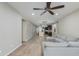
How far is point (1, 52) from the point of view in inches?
134

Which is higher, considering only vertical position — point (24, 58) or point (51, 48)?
point (24, 58)

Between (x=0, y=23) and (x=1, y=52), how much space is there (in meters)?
0.84

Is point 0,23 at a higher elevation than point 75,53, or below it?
higher

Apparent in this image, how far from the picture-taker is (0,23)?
130 inches

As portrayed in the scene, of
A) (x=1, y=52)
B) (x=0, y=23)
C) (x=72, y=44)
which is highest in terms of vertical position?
(x=0, y=23)

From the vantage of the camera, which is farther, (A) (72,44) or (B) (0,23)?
(B) (0,23)

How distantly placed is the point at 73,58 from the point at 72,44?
2.11 m

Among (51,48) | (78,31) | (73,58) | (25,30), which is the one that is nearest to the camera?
(73,58)

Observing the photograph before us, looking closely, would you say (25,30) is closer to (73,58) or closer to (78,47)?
(78,47)

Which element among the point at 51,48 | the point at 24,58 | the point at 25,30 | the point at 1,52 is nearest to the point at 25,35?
the point at 25,30

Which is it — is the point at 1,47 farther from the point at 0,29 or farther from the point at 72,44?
the point at 72,44

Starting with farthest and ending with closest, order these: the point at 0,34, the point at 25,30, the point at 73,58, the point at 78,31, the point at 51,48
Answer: the point at 25,30 < the point at 78,31 < the point at 0,34 < the point at 51,48 < the point at 73,58

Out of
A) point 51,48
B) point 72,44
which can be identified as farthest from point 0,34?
point 72,44

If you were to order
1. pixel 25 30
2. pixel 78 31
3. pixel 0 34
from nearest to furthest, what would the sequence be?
pixel 0 34 → pixel 78 31 → pixel 25 30
